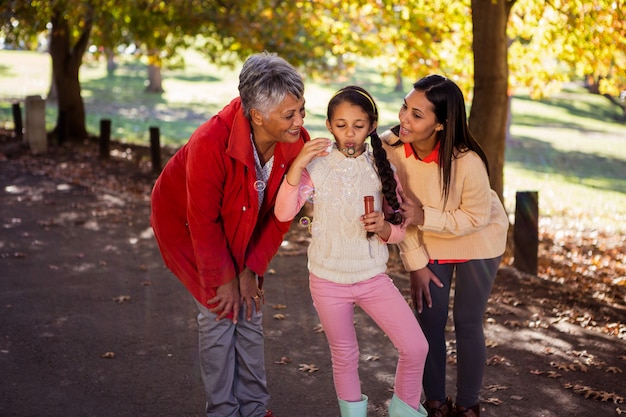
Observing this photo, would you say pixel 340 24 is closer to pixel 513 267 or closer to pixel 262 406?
pixel 513 267

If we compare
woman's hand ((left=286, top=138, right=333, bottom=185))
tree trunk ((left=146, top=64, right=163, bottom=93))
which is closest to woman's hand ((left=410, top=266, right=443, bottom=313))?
woman's hand ((left=286, top=138, right=333, bottom=185))

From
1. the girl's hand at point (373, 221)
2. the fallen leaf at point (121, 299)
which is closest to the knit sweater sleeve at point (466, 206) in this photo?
the girl's hand at point (373, 221)

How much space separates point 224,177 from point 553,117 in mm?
41175

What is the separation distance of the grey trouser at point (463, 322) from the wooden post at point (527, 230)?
15.6 ft

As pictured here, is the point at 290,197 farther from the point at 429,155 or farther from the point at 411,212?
the point at 429,155

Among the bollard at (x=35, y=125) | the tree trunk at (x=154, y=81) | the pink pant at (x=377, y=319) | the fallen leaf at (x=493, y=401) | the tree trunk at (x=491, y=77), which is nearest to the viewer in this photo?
the pink pant at (x=377, y=319)

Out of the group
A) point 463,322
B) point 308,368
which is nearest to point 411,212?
point 463,322

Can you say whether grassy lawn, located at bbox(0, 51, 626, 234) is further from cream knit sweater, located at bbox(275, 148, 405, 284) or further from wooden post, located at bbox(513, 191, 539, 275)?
cream knit sweater, located at bbox(275, 148, 405, 284)

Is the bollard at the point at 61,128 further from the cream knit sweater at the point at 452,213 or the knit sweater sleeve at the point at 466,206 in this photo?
the knit sweater sleeve at the point at 466,206

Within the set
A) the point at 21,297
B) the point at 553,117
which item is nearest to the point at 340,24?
the point at 21,297

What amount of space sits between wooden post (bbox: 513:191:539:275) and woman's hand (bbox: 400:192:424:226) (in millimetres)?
5128

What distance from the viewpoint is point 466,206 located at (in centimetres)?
444

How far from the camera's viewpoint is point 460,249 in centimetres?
456

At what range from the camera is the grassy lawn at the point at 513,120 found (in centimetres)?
1956
